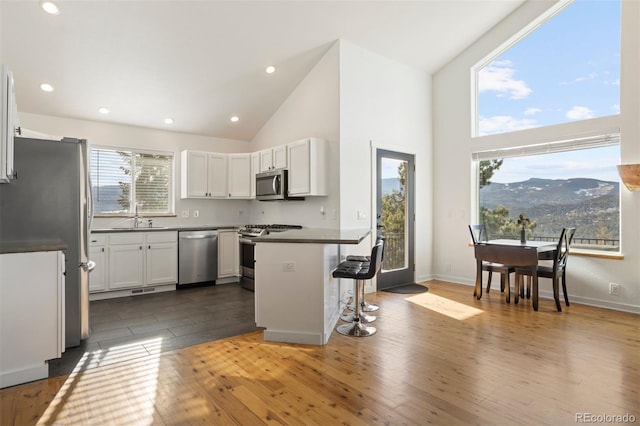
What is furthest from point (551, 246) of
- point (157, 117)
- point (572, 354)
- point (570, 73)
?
point (157, 117)

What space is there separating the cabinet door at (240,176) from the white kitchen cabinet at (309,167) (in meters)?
1.48

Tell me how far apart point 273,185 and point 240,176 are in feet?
3.66

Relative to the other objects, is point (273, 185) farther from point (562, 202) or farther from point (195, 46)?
point (562, 202)

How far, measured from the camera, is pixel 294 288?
3.21 metres

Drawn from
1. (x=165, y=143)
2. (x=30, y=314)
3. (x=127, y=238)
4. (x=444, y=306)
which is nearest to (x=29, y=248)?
(x=30, y=314)

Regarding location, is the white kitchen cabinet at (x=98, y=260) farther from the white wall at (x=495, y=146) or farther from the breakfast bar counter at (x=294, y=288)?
the white wall at (x=495, y=146)

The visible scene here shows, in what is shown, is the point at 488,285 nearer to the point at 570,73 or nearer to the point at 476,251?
the point at 476,251

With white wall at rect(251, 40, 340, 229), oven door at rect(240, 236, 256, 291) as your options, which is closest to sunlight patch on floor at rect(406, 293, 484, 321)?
white wall at rect(251, 40, 340, 229)

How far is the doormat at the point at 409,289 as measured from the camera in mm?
5188

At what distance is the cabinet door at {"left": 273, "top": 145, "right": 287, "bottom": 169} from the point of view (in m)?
5.23

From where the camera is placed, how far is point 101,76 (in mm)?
4418

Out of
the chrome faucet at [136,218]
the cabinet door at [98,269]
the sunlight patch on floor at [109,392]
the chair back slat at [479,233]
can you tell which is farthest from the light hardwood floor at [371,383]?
the chrome faucet at [136,218]

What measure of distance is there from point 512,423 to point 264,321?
206cm

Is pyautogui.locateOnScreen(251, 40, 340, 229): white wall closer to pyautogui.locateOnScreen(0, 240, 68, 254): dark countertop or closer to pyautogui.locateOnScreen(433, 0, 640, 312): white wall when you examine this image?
pyautogui.locateOnScreen(433, 0, 640, 312): white wall
